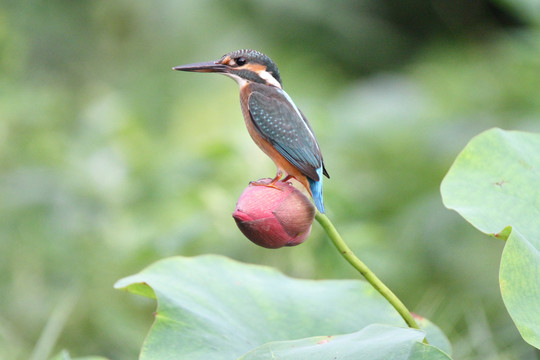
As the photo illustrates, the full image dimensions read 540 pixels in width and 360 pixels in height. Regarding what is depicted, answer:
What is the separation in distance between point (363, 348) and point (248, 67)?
2.18 feet

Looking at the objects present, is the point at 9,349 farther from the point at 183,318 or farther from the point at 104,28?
the point at 104,28

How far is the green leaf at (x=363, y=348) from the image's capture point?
51.3 inches

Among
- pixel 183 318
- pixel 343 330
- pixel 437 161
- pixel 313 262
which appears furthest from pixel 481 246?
pixel 183 318

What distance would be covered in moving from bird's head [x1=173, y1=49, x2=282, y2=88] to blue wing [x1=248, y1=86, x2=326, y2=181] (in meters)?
0.03

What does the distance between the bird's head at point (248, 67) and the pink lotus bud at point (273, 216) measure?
317 mm

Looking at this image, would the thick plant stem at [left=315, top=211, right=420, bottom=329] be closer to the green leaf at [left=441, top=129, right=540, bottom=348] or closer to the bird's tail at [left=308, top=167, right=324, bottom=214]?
the bird's tail at [left=308, top=167, right=324, bottom=214]

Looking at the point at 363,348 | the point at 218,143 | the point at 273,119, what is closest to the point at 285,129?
the point at 273,119

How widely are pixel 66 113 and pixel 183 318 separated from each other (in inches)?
123

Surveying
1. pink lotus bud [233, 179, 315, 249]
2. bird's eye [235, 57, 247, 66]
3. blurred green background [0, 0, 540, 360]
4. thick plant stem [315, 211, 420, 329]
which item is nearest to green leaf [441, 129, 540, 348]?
thick plant stem [315, 211, 420, 329]

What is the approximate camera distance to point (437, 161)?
4.13 m

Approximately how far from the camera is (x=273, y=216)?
1408mm

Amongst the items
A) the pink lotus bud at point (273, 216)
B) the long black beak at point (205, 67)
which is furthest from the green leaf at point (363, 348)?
the long black beak at point (205, 67)

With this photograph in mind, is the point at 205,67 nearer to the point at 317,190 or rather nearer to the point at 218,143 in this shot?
the point at 317,190

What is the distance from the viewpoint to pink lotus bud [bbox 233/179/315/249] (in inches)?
55.0
